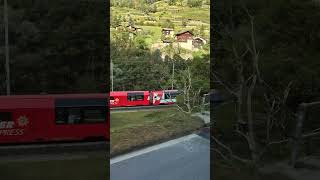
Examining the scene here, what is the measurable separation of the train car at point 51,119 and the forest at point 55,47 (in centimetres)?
24

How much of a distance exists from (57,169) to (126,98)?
1307 mm

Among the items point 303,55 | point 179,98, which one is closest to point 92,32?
point 179,98

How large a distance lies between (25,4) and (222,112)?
8.94ft

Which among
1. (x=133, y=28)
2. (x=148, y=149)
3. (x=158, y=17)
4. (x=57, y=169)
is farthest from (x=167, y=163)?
(x=158, y=17)

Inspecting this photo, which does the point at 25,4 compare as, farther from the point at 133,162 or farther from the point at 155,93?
the point at 133,162

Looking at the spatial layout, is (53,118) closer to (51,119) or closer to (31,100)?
(51,119)

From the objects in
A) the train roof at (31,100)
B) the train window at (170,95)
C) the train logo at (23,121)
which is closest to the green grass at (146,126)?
the train window at (170,95)

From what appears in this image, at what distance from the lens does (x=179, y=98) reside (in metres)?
6.05

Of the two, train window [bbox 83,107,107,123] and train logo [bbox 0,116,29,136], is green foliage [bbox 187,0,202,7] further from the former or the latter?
train logo [bbox 0,116,29,136]

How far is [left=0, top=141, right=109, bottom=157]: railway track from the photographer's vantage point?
6.55 meters

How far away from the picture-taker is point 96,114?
22.5 feet

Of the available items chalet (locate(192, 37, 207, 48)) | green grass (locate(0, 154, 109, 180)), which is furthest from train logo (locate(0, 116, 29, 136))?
chalet (locate(192, 37, 207, 48))

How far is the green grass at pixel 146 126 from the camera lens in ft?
19.3

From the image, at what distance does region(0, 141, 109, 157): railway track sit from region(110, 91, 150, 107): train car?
34.7 inches
